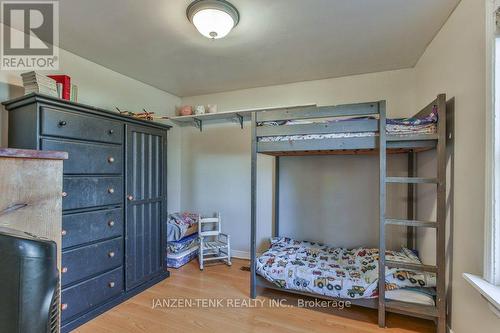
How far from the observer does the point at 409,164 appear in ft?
9.09

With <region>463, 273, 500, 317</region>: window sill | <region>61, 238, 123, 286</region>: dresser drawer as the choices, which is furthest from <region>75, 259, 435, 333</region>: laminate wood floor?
<region>463, 273, 500, 317</region>: window sill

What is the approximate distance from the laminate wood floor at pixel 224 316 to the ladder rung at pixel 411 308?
0.54ft

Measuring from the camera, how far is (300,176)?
328 centimetres

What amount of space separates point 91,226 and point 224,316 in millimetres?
1333

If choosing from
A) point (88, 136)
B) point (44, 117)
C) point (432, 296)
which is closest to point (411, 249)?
point (432, 296)

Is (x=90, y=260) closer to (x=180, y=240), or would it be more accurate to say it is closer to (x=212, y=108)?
(x=180, y=240)

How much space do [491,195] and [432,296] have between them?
1.07 metres

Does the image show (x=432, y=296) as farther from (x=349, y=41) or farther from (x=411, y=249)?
(x=349, y=41)

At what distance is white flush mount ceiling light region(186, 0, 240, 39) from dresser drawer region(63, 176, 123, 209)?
1500mm

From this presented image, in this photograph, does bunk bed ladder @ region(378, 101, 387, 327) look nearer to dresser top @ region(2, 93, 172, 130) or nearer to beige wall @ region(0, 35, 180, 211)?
dresser top @ region(2, 93, 172, 130)

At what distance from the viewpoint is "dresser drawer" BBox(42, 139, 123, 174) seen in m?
1.88

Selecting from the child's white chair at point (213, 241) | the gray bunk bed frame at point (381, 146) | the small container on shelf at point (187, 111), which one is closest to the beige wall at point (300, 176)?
the child's white chair at point (213, 241)

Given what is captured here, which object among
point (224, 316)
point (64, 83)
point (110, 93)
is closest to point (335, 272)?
point (224, 316)

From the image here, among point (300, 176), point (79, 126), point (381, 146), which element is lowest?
point (300, 176)
